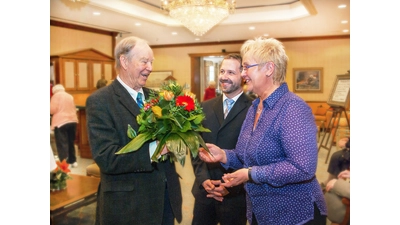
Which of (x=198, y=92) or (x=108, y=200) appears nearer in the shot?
(x=108, y=200)

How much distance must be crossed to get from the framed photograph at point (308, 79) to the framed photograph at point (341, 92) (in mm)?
6603

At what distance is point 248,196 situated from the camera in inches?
63.8

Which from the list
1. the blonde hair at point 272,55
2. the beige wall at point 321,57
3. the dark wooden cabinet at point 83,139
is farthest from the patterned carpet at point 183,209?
the beige wall at point 321,57

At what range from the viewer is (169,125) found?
1531mm

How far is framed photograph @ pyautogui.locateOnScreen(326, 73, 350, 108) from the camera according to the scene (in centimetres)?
488

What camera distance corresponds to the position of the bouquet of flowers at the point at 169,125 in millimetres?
1497

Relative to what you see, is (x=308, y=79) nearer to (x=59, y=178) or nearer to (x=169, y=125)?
(x=59, y=178)

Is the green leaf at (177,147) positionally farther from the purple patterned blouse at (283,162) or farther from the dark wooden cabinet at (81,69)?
the dark wooden cabinet at (81,69)

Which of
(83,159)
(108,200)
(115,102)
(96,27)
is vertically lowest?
(83,159)

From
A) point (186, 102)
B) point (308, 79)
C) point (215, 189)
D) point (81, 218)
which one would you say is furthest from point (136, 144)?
point (308, 79)
